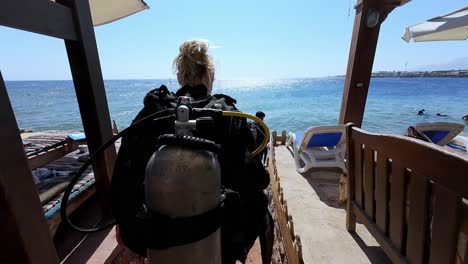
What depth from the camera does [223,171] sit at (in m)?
1.17

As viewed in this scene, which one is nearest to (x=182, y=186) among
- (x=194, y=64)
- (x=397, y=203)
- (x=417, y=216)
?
(x=194, y=64)

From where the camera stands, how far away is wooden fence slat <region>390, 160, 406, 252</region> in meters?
1.62

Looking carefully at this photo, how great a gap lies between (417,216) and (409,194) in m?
0.14

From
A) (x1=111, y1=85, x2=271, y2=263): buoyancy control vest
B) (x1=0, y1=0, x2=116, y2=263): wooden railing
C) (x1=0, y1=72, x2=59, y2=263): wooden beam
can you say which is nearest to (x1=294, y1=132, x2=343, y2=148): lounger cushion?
(x1=111, y1=85, x2=271, y2=263): buoyancy control vest

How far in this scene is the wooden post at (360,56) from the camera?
351 cm

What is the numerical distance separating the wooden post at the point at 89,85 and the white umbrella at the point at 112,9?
2015 millimetres

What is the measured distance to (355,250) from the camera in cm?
223

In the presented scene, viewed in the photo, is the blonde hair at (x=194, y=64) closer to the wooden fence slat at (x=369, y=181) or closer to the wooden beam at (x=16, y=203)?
the wooden beam at (x=16, y=203)

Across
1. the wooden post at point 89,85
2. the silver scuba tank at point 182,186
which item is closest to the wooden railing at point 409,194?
the silver scuba tank at point 182,186

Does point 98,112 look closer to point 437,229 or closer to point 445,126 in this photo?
point 437,229

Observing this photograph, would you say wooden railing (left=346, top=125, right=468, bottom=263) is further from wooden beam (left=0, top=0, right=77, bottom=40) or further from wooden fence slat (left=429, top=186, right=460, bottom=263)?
wooden beam (left=0, top=0, right=77, bottom=40)

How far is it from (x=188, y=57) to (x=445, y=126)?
4.19 metres

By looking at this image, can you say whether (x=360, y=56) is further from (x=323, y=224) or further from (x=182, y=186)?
(x=182, y=186)

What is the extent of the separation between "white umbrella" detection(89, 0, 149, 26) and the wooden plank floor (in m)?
3.72
